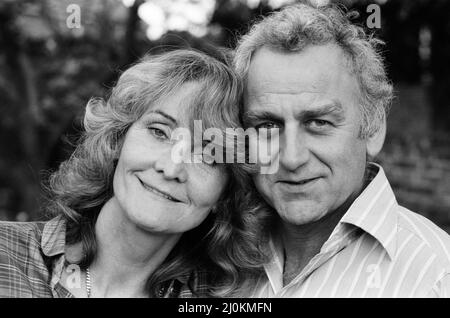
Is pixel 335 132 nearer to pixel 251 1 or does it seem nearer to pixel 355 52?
pixel 355 52

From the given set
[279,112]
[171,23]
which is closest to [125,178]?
[279,112]

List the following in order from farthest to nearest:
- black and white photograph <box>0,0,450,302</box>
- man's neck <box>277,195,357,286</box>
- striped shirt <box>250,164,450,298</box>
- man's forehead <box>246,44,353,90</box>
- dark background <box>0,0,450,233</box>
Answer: dark background <box>0,0,450,233</box> → man's neck <box>277,195,357,286</box> → man's forehead <box>246,44,353,90</box> → black and white photograph <box>0,0,450,302</box> → striped shirt <box>250,164,450,298</box>

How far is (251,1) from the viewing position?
392 centimetres

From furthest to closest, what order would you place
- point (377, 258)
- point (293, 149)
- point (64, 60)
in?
1. point (64, 60)
2. point (293, 149)
3. point (377, 258)

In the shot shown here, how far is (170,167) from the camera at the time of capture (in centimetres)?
185

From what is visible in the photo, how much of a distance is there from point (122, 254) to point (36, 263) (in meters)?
0.29

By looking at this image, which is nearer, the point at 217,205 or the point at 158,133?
the point at 158,133

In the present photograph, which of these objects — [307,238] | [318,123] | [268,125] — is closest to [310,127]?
[318,123]

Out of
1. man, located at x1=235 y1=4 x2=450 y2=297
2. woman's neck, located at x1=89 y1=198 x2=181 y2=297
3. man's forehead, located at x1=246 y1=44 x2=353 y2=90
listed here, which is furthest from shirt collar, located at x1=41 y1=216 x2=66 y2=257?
man's forehead, located at x1=246 y1=44 x2=353 y2=90

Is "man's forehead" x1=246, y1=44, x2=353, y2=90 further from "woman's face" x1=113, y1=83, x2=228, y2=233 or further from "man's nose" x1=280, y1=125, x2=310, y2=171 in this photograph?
"woman's face" x1=113, y1=83, x2=228, y2=233

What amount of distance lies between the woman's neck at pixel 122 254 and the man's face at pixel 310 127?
18.2 inches

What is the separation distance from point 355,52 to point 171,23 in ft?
6.34

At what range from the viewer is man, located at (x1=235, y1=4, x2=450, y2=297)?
5.80 feet

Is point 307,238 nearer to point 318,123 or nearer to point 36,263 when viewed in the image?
point 318,123
